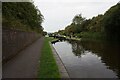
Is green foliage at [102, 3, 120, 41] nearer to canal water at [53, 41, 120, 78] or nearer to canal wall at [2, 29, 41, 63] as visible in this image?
canal water at [53, 41, 120, 78]

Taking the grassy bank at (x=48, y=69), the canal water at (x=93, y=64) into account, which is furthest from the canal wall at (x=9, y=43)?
the canal water at (x=93, y=64)

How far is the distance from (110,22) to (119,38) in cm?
400

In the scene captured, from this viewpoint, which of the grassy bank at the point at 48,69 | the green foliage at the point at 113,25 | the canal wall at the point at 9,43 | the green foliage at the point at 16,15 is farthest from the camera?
the green foliage at the point at 113,25

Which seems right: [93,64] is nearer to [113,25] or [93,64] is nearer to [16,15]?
[16,15]

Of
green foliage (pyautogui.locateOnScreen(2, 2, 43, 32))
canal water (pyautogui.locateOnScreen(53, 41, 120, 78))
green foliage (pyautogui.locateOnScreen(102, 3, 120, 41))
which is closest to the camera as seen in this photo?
canal water (pyautogui.locateOnScreen(53, 41, 120, 78))

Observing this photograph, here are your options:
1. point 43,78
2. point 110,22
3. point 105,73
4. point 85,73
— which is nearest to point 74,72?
point 85,73

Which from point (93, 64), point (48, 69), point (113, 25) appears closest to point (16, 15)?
point (93, 64)

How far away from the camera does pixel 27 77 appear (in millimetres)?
9242

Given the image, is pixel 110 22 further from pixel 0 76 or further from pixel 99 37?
pixel 0 76

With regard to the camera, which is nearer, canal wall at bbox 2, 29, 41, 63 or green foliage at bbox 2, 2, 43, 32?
canal wall at bbox 2, 29, 41, 63

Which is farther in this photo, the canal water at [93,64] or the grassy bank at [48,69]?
the canal water at [93,64]

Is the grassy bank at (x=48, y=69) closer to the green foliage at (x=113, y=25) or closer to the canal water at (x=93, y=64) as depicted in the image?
the canal water at (x=93, y=64)

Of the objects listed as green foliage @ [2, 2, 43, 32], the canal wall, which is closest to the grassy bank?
the canal wall

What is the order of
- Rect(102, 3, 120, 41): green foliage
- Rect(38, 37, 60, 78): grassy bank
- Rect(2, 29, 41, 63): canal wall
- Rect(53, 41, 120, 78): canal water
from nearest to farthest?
Rect(38, 37, 60, 78): grassy bank < Rect(53, 41, 120, 78): canal water < Rect(2, 29, 41, 63): canal wall < Rect(102, 3, 120, 41): green foliage
